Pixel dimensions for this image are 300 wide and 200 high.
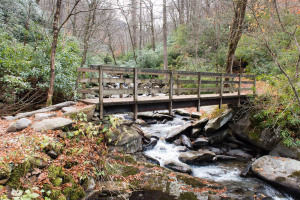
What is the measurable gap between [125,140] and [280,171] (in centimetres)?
570

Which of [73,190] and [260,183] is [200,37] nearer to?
[260,183]

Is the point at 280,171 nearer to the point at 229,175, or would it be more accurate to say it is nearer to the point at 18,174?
the point at 229,175

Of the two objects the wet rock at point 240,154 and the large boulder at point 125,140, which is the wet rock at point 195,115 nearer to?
the wet rock at point 240,154

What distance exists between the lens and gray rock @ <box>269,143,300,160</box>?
23.8ft

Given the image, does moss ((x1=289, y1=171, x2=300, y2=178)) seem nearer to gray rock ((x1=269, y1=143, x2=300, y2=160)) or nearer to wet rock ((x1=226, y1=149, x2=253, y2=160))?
gray rock ((x1=269, y1=143, x2=300, y2=160))

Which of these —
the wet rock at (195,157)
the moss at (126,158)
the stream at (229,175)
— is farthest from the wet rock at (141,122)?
the moss at (126,158)

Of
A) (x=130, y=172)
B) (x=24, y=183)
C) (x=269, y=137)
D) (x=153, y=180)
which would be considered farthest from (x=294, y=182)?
(x=24, y=183)

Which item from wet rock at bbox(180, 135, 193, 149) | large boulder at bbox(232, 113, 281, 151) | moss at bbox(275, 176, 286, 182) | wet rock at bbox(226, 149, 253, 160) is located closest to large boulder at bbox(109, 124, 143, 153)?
wet rock at bbox(180, 135, 193, 149)

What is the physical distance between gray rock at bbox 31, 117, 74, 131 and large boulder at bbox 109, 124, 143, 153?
203 cm

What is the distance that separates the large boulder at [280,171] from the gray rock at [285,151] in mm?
752

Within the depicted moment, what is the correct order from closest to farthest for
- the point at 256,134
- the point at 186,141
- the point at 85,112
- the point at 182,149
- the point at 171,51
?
A: the point at 85,112
the point at 182,149
the point at 256,134
the point at 186,141
the point at 171,51

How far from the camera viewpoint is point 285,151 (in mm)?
7578

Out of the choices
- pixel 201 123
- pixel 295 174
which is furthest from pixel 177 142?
pixel 295 174

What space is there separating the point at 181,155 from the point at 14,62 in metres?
8.14
